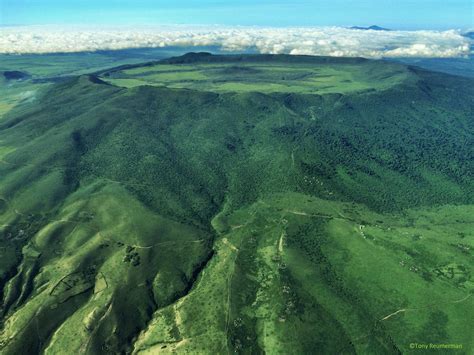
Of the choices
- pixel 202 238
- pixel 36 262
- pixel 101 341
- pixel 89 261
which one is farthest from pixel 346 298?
pixel 36 262

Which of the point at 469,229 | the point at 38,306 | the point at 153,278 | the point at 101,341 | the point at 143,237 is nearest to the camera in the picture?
the point at 101,341

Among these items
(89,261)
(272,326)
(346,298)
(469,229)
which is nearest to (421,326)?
(346,298)

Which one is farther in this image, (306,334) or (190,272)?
(190,272)

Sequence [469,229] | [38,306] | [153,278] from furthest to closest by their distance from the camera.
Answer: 1. [469,229]
2. [153,278]
3. [38,306]

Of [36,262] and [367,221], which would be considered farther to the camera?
[367,221]

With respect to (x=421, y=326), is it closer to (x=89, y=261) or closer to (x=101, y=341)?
(x=101, y=341)

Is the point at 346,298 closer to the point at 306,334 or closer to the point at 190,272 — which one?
the point at 306,334

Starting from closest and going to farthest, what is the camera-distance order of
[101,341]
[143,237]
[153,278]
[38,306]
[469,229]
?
[101,341]
[38,306]
[153,278]
[143,237]
[469,229]

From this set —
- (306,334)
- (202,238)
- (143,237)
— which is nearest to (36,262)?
(143,237)
